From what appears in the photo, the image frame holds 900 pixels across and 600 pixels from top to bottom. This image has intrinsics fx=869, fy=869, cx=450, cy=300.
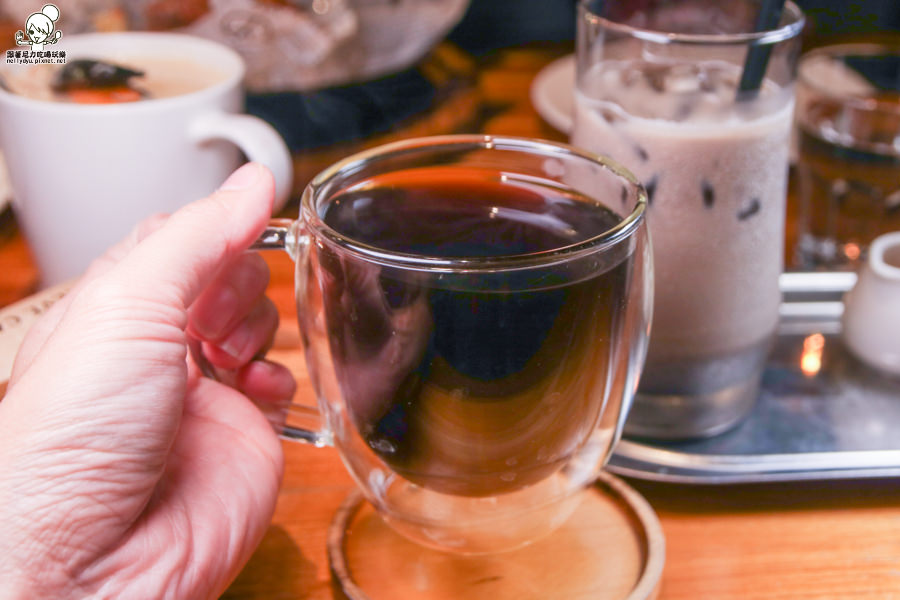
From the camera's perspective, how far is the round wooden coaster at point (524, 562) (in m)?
0.43

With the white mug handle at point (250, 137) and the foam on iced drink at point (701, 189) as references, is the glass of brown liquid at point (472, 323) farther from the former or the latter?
the white mug handle at point (250, 137)

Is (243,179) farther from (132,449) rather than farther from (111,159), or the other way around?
(111,159)

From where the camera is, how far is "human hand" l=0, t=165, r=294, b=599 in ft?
1.13

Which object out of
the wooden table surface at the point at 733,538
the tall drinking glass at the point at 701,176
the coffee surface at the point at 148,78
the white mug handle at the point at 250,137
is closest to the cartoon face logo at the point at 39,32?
the coffee surface at the point at 148,78

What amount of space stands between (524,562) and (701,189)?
0.23 meters

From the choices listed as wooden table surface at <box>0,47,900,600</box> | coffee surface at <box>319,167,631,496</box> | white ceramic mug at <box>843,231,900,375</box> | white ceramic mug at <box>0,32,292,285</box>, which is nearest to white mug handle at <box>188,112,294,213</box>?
white ceramic mug at <box>0,32,292,285</box>

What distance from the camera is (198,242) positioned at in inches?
15.6

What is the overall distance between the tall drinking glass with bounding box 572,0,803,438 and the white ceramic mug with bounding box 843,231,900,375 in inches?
3.8

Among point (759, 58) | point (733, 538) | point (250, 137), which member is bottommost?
point (733, 538)

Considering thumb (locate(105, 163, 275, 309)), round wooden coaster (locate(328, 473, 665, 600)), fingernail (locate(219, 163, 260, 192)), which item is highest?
fingernail (locate(219, 163, 260, 192))

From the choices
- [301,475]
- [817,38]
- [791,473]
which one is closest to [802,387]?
[791,473]

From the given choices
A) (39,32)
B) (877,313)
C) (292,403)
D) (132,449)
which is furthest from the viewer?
(39,32)

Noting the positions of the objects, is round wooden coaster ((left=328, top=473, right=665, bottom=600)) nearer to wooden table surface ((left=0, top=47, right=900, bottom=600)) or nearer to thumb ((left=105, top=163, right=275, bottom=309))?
wooden table surface ((left=0, top=47, right=900, bottom=600))

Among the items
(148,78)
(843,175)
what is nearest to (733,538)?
(843,175)
